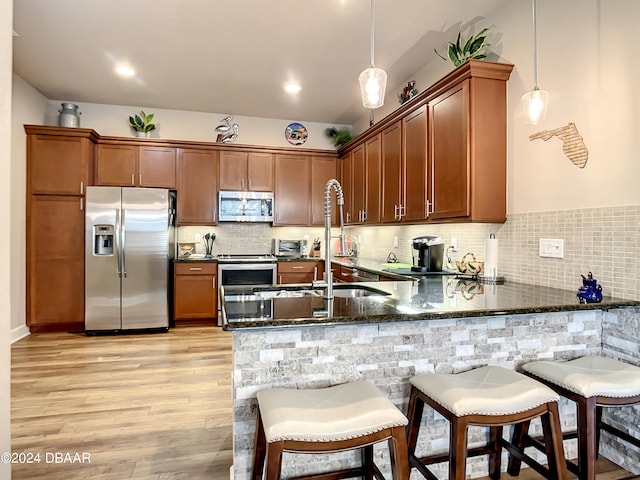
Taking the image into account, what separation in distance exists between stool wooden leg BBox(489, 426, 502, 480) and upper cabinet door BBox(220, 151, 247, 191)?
4.19 metres

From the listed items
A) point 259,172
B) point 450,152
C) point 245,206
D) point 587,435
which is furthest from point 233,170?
point 587,435

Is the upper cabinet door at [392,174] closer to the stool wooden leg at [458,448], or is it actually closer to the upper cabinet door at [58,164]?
the stool wooden leg at [458,448]

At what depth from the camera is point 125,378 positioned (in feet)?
10.2

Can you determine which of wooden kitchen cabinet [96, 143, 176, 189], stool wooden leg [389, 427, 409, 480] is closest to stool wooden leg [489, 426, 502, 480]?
stool wooden leg [389, 427, 409, 480]

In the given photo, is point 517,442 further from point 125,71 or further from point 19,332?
point 19,332

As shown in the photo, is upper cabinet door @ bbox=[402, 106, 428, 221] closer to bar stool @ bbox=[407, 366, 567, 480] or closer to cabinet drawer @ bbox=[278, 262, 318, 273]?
bar stool @ bbox=[407, 366, 567, 480]

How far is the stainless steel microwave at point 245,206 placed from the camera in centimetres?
508

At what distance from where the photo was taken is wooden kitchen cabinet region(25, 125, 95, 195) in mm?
4301

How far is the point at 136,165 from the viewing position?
4.80 metres

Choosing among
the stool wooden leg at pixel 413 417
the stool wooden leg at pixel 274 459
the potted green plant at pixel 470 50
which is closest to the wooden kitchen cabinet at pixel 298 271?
the potted green plant at pixel 470 50

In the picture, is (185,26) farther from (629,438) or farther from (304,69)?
(629,438)

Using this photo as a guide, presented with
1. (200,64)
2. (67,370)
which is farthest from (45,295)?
(200,64)

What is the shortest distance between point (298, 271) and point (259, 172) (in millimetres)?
1490

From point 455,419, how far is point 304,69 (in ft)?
11.3
